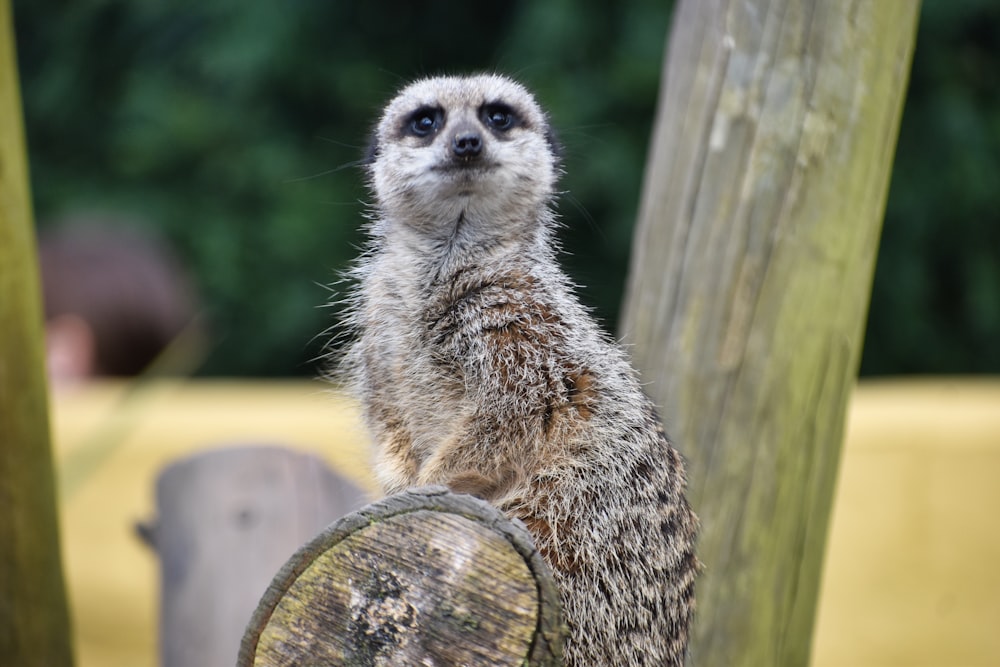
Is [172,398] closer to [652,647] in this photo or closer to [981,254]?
[652,647]

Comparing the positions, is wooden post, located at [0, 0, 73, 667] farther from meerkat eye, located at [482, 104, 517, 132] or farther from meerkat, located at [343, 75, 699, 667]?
meerkat eye, located at [482, 104, 517, 132]

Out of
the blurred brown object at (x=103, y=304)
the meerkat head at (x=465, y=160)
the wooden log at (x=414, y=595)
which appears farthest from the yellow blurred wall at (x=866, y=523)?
the wooden log at (x=414, y=595)

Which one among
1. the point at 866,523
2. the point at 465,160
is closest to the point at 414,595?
the point at 465,160

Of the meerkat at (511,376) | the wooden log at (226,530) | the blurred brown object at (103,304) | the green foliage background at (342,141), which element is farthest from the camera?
the green foliage background at (342,141)

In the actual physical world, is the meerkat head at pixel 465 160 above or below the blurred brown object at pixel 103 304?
above

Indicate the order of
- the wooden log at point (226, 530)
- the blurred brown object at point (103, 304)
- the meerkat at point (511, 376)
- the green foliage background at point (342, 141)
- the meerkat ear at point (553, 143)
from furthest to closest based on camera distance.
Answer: the green foliage background at point (342, 141), the blurred brown object at point (103, 304), the wooden log at point (226, 530), the meerkat ear at point (553, 143), the meerkat at point (511, 376)

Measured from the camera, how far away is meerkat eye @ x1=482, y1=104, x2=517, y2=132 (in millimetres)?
2781

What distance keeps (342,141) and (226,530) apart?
154 inches

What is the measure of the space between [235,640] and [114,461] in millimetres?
2328

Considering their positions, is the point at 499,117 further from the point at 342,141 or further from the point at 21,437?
the point at 342,141

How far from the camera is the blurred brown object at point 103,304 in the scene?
4.63 m

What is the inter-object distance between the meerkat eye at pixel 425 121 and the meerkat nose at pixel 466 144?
19cm

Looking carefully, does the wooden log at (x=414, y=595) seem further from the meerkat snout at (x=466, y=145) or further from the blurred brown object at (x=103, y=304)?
the blurred brown object at (x=103, y=304)

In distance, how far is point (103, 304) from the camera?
4598 millimetres
